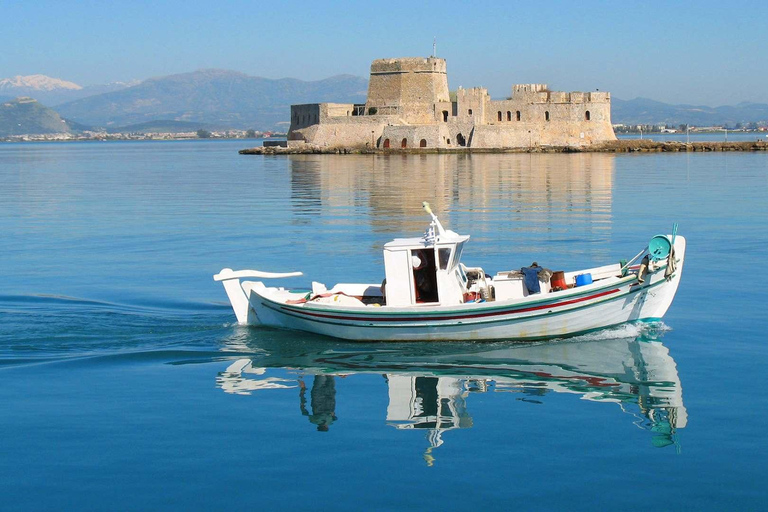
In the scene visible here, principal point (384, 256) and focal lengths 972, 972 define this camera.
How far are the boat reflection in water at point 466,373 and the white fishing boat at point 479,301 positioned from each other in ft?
0.68

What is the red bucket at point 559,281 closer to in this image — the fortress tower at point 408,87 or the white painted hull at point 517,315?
the white painted hull at point 517,315

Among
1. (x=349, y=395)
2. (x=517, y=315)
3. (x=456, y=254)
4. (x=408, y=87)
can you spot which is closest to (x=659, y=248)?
(x=517, y=315)

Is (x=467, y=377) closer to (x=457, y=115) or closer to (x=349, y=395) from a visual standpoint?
(x=349, y=395)

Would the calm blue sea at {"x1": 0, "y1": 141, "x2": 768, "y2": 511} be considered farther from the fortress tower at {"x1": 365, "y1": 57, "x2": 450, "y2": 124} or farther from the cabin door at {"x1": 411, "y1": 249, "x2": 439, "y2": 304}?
the fortress tower at {"x1": 365, "y1": 57, "x2": 450, "y2": 124}

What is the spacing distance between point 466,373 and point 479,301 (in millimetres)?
1323

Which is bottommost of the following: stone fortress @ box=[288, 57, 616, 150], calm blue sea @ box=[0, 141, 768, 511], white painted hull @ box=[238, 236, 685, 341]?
calm blue sea @ box=[0, 141, 768, 511]

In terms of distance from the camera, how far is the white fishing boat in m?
12.1

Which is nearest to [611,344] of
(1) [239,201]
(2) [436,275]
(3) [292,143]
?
(2) [436,275]

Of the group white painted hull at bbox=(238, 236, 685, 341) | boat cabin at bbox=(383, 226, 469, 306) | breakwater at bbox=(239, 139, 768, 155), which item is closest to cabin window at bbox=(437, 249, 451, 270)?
boat cabin at bbox=(383, 226, 469, 306)

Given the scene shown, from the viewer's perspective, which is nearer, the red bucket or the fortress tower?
the red bucket

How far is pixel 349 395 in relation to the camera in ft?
33.9

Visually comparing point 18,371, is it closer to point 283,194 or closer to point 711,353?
point 711,353

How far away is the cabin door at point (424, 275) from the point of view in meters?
12.4

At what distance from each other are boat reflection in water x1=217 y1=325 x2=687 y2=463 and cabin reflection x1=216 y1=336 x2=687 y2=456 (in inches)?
0.4
